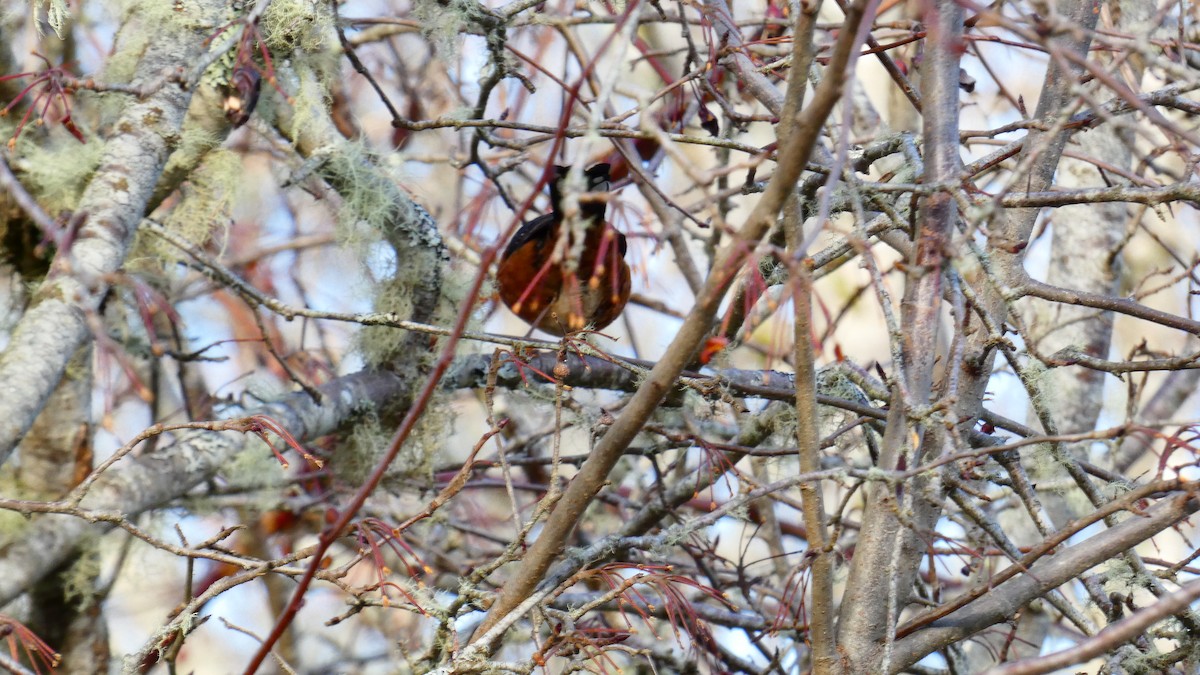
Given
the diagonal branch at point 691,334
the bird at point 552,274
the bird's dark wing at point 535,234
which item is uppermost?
the bird's dark wing at point 535,234

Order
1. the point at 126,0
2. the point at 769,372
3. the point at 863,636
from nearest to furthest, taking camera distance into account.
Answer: the point at 863,636 < the point at 769,372 < the point at 126,0

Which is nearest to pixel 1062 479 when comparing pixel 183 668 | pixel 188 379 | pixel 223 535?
pixel 223 535

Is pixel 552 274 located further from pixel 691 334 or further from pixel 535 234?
pixel 691 334

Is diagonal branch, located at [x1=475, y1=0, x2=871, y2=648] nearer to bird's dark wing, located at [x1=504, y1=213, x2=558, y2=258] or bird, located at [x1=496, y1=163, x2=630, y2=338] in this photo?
bird, located at [x1=496, y1=163, x2=630, y2=338]

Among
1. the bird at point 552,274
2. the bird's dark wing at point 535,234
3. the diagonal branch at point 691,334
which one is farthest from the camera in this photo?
the bird's dark wing at point 535,234

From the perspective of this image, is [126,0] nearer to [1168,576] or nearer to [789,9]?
[789,9]

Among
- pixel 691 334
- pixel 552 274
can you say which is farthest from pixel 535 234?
pixel 691 334

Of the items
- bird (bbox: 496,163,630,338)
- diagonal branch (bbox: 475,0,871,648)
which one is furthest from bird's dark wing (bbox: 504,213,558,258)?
diagonal branch (bbox: 475,0,871,648)

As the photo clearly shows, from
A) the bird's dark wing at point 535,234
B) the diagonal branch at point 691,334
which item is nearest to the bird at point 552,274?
the bird's dark wing at point 535,234

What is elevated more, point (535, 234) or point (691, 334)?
point (535, 234)

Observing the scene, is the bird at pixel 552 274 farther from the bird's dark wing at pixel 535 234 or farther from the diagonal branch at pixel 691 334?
the diagonal branch at pixel 691 334

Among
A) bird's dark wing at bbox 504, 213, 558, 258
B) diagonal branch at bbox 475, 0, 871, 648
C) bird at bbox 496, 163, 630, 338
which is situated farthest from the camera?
bird's dark wing at bbox 504, 213, 558, 258

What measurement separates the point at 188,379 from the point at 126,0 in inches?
61.5

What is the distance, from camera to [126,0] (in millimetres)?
2613
